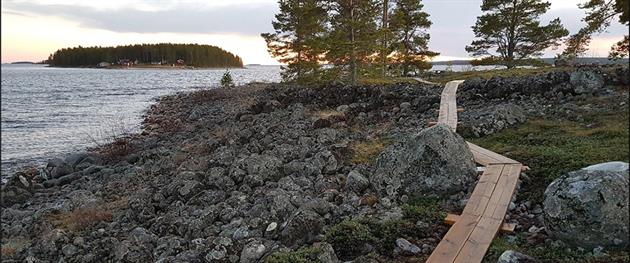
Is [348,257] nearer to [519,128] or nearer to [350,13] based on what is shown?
[519,128]

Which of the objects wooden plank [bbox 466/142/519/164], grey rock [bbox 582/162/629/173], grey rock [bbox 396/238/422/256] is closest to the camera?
grey rock [bbox 582/162/629/173]

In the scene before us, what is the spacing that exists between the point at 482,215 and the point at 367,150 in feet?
16.5

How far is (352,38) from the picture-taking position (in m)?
25.4

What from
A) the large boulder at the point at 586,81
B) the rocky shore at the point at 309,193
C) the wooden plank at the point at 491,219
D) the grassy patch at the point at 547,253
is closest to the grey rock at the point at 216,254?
the rocky shore at the point at 309,193

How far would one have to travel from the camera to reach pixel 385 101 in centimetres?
1806

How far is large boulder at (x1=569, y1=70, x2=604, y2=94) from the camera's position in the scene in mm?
12445

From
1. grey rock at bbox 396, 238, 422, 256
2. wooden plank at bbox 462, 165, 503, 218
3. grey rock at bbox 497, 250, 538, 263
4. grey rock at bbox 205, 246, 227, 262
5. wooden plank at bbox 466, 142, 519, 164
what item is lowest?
grey rock at bbox 205, 246, 227, 262

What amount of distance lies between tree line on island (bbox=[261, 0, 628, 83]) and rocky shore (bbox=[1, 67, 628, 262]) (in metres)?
8.29

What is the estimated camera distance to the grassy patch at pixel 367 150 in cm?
1050

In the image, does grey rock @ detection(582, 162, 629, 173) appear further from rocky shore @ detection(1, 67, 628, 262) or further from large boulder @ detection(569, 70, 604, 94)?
large boulder @ detection(569, 70, 604, 94)

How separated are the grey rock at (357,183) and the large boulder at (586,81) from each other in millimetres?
7895

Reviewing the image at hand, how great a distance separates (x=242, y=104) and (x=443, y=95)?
1640 centimetres

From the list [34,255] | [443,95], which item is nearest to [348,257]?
[34,255]

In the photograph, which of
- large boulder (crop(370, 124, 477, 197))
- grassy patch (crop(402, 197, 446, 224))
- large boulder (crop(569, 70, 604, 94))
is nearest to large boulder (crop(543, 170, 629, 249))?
grassy patch (crop(402, 197, 446, 224))
